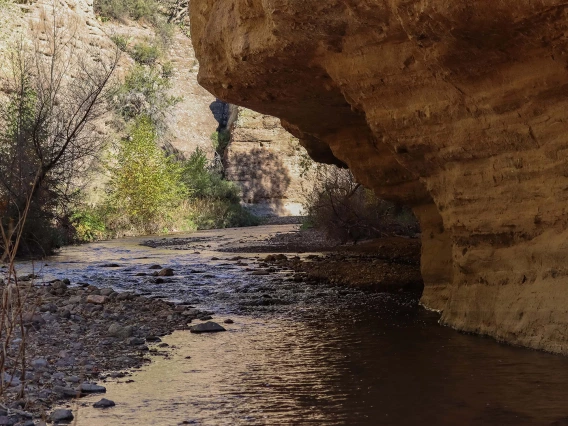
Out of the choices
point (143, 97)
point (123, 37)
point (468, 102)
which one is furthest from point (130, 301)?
point (123, 37)

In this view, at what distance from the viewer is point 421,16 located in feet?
17.3

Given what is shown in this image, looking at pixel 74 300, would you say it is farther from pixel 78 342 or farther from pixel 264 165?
pixel 264 165

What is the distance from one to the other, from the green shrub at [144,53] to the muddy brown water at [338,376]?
3339cm

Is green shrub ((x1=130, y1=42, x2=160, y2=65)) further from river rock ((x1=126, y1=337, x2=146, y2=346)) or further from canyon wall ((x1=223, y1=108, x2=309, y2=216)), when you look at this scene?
river rock ((x1=126, y1=337, x2=146, y2=346))

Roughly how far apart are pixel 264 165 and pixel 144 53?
916 cm

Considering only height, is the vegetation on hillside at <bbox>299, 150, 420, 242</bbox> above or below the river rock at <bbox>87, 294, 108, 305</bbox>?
above

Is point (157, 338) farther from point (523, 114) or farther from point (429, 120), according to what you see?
point (523, 114)

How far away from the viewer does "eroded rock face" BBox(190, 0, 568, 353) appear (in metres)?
5.30

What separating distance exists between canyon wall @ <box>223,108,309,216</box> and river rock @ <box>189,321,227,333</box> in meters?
31.1

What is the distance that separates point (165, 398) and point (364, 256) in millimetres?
10047

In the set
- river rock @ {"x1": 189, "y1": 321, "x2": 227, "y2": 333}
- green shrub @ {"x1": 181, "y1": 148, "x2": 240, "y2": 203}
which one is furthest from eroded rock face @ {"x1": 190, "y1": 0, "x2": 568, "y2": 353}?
green shrub @ {"x1": 181, "y1": 148, "x2": 240, "y2": 203}

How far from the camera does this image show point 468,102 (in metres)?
6.07

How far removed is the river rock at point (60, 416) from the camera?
4.05 m

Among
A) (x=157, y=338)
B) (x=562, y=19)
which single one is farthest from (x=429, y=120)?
(x=157, y=338)
